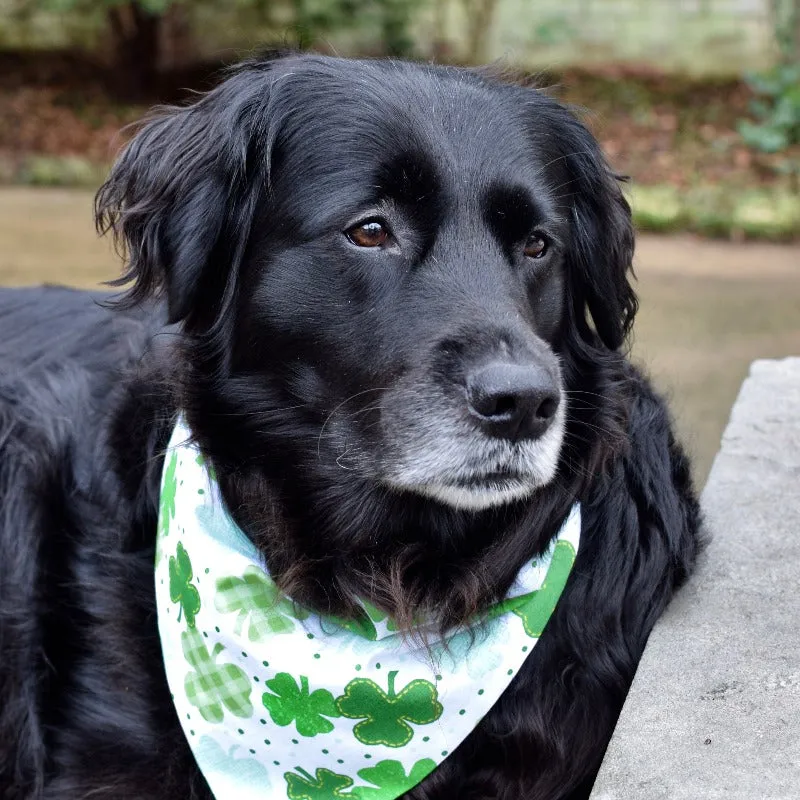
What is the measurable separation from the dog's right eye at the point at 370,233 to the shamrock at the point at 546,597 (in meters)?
0.76

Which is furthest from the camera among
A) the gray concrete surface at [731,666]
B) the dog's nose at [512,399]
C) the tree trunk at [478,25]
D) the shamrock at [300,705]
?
the tree trunk at [478,25]

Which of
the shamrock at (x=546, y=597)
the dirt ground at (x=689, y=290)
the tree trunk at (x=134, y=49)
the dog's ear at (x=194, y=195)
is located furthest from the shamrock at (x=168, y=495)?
the tree trunk at (x=134, y=49)

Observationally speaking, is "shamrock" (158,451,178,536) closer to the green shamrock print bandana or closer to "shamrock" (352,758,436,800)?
the green shamrock print bandana

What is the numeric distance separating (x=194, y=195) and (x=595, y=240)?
3.14ft

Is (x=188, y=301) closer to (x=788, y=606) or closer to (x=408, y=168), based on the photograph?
(x=408, y=168)

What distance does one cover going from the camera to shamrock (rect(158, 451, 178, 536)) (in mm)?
2662

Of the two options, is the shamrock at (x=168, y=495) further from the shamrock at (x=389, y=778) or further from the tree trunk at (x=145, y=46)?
the tree trunk at (x=145, y=46)

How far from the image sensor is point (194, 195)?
8.17 ft

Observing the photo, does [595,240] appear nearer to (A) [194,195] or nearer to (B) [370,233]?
(B) [370,233]

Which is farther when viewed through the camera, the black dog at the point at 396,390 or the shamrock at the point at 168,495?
the shamrock at the point at 168,495

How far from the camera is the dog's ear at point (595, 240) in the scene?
2.72 meters

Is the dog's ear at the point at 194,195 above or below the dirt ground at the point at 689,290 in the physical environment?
above

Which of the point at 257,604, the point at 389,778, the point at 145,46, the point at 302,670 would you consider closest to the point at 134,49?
the point at 145,46

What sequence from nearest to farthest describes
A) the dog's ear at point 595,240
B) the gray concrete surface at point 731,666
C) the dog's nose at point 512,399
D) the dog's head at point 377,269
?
the gray concrete surface at point 731,666, the dog's nose at point 512,399, the dog's head at point 377,269, the dog's ear at point 595,240
